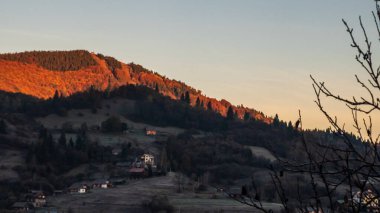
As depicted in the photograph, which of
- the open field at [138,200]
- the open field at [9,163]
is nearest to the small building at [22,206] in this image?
the open field at [138,200]

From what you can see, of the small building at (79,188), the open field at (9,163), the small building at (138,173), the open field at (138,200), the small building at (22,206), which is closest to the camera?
the small building at (22,206)

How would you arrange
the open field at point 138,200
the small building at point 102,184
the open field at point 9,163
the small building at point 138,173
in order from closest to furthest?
the open field at point 138,200, the small building at point 102,184, the open field at point 9,163, the small building at point 138,173

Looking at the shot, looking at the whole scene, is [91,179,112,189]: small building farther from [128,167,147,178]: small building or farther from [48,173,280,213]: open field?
[128,167,147,178]: small building

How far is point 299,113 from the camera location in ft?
22.2

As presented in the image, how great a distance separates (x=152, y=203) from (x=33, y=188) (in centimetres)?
4209

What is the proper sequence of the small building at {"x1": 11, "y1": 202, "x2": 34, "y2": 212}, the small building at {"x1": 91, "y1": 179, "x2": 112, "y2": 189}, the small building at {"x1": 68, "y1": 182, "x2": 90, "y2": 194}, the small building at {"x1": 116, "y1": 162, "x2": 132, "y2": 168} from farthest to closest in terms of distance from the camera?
the small building at {"x1": 116, "y1": 162, "x2": 132, "y2": 168}
the small building at {"x1": 91, "y1": 179, "x2": 112, "y2": 189}
the small building at {"x1": 68, "y1": 182, "x2": 90, "y2": 194}
the small building at {"x1": 11, "y1": 202, "x2": 34, "y2": 212}

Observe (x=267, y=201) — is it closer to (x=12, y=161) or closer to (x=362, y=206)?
(x=12, y=161)

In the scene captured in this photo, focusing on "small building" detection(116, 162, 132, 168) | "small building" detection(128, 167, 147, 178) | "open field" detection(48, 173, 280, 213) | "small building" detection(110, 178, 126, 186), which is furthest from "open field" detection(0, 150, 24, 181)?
"small building" detection(128, 167, 147, 178)

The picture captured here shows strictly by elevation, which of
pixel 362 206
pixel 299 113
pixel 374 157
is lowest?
pixel 362 206

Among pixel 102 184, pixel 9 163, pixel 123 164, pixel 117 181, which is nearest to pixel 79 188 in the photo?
pixel 102 184

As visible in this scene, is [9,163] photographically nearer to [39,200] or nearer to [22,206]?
[39,200]

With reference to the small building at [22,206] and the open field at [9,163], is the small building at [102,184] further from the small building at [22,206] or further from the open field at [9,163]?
the small building at [22,206]

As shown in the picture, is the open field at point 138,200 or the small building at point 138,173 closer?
the open field at point 138,200

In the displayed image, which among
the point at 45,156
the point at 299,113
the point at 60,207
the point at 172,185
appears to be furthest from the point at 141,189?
the point at 299,113
